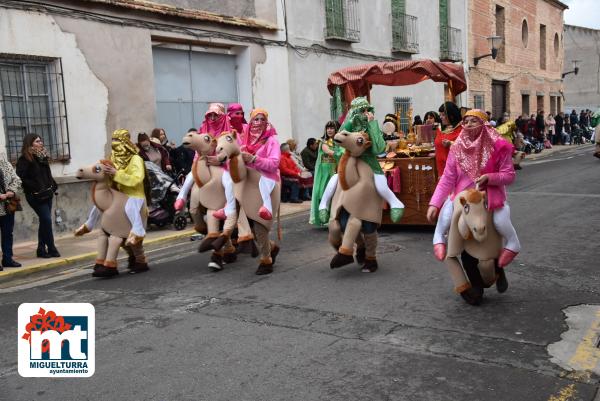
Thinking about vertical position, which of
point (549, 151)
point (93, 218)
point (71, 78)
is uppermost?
point (71, 78)

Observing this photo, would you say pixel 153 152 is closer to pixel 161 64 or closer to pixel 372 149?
pixel 161 64

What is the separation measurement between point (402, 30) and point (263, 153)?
587 inches

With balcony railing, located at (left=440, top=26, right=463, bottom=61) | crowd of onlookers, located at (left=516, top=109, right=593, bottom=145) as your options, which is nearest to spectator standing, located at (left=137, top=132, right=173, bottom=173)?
balcony railing, located at (left=440, top=26, right=463, bottom=61)

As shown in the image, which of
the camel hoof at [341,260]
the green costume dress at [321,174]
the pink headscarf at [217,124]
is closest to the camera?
the camel hoof at [341,260]

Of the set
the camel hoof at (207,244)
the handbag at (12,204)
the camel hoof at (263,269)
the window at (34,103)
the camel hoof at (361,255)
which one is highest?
the window at (34,103)

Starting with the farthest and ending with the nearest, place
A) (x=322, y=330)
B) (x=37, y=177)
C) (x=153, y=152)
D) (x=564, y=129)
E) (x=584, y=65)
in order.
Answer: (x=584, y=65)
(x=564, y=129)
(x=153, y=152)
(x=37, y=177)
(x=322, y=330)

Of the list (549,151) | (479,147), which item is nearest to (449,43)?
A: (549,151)

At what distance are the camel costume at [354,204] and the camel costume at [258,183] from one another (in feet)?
2.49

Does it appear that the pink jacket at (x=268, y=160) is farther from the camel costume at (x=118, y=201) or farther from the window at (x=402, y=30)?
the window at (x=402, y=30)

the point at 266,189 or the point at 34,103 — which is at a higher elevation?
the point at 34,103

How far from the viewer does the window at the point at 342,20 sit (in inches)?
687

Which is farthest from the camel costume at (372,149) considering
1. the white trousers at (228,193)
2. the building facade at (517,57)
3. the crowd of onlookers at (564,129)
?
the crowd of onlookers at (564,129)

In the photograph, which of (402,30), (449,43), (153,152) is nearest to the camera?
(153,152)

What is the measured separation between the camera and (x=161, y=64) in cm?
1342
